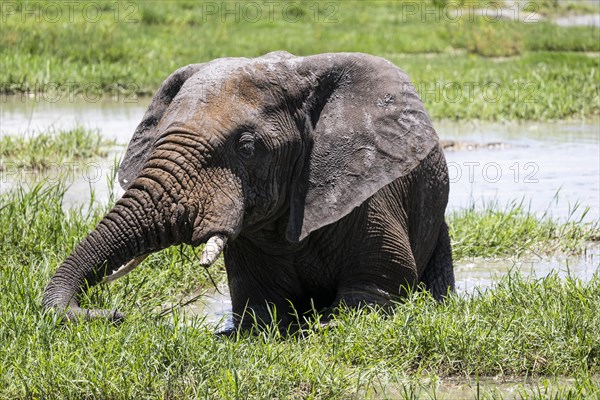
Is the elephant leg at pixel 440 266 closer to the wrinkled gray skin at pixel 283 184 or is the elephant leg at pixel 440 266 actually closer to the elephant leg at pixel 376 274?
the wrinkled gray skin at pixel 283 184

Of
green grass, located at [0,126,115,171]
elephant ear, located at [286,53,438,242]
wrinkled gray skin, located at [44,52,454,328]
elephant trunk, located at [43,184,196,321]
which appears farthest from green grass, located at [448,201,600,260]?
green grass, located at [0,126,115,171]

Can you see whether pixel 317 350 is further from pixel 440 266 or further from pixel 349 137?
pixel 440 266

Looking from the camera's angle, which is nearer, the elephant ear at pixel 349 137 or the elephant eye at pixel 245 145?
the elephant eye at pixel 245 145

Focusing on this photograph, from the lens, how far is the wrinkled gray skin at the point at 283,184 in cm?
508

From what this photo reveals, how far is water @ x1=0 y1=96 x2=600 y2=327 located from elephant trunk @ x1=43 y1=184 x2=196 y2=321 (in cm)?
159

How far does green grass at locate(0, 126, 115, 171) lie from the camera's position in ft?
33.7

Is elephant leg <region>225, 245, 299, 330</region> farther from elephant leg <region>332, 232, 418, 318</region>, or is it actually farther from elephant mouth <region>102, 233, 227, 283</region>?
elephant mouth <region>102, 233, 227, 283</region>

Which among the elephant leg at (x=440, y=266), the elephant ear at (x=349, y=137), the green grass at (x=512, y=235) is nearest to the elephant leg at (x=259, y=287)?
the elephant ear at (x=349, y=137)

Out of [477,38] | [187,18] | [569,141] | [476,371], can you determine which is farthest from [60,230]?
[187,18]

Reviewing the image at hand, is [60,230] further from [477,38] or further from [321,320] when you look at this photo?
[477,38]

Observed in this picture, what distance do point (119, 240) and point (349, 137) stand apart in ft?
4.27

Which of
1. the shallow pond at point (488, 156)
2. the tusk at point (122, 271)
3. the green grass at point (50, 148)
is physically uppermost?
the tusk at point (122, 271)

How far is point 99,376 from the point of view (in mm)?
4625

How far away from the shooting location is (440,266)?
670 centimetres
